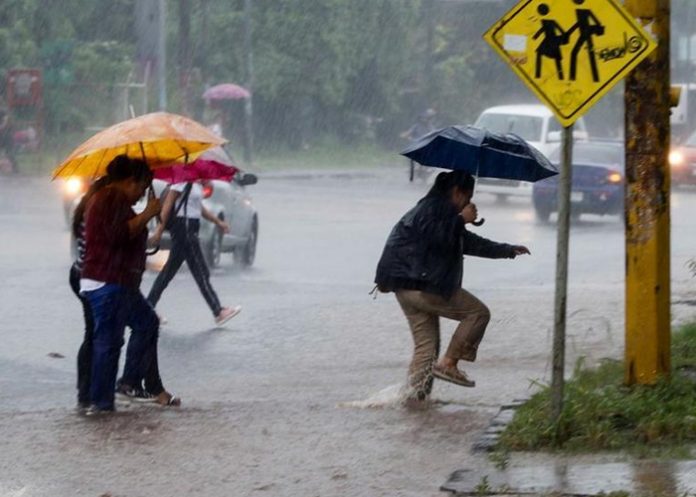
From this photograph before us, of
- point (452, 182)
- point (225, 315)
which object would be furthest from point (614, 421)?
point (225, 315)

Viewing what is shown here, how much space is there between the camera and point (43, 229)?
23734mm

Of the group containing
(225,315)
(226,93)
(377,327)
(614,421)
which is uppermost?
(226,93)

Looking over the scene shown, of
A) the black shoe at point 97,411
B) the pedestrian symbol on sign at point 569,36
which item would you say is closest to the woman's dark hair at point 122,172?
the black shoe at point 97,411

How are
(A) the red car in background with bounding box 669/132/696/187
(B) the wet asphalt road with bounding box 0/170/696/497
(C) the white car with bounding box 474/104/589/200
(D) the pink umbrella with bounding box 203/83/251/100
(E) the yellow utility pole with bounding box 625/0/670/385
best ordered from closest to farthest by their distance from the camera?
(B) the wet asphalt road with bounding box 0/170/696/497
(E) the yellow utility pole with bounding box 625/0/670/385
(C) the white car with bounding box 474/104/589/200
(A) the red car in background with bounding box 669/132/696/187
(D) the pink umbrella with bounding box 203/83/251/100

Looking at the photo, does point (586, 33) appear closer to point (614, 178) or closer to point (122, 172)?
point (122, 172)

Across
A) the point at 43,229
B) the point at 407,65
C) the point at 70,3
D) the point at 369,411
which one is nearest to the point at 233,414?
the point at 369,411

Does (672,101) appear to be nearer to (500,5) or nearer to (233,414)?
(233,414)

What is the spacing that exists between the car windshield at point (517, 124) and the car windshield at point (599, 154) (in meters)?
5.48

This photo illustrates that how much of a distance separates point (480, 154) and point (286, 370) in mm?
3390

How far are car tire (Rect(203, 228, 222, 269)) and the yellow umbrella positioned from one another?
8743 millimetres

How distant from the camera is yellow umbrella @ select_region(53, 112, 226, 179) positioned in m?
9.64

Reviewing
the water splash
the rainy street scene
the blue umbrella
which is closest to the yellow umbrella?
the rainy street scene

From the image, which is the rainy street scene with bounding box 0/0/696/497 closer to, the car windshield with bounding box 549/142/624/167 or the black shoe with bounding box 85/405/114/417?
the black shoe with bounding box 85/405/114/417

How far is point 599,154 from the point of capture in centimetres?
2845
